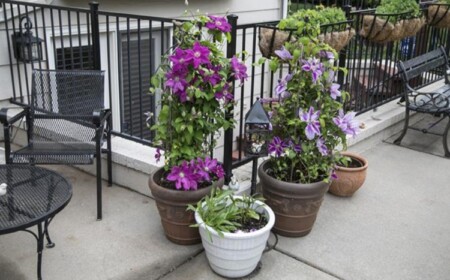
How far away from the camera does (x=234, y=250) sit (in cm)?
241

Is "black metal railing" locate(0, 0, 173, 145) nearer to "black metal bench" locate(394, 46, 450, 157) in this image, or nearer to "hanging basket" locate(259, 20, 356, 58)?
"hanging basket" locate(259, 20, 356, 58)

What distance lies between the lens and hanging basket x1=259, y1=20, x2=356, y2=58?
3.02 meters

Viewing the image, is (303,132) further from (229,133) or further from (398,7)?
(398,7)

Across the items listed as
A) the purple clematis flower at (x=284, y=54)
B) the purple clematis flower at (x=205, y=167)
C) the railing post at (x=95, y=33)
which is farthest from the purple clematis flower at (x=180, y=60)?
the railing post at (x=95, y=33)

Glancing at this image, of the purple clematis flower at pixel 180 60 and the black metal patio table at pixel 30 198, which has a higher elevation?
the purple clematis flower at pixel 180 60

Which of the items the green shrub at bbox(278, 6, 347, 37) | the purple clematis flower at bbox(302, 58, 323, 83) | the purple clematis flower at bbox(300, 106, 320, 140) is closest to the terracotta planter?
the purple clematis flower at bbox(300, 106, 320, 140)

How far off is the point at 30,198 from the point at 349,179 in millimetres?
2028

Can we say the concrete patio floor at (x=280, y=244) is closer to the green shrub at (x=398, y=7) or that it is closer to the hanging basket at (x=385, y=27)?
the hanging basket at (x=385, y=27)

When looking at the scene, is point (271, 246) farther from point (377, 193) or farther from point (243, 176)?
point (377, 193)

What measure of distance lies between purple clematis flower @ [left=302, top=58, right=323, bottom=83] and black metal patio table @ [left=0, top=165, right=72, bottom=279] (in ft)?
4.54

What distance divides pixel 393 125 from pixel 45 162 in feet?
10.5

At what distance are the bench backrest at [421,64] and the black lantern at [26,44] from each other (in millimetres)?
3045

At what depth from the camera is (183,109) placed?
258 centimetres

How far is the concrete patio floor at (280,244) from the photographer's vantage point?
256cm
